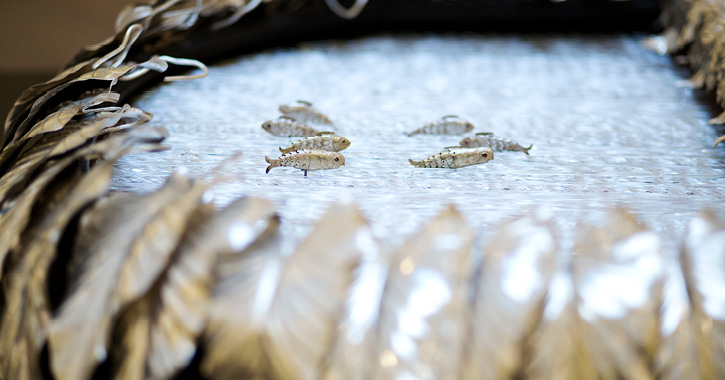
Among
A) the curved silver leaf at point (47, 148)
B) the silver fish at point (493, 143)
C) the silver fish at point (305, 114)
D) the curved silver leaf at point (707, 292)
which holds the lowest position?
the curved silver leaf at point (707, 292)

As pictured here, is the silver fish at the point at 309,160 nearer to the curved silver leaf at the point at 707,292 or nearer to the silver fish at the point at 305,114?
the silver fish at the point at 305,114

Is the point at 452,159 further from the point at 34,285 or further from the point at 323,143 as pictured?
the point at 34,285

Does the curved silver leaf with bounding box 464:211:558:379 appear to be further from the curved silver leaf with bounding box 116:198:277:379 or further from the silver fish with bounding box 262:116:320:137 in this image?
the silver fish with bounding box 262:116:320:137

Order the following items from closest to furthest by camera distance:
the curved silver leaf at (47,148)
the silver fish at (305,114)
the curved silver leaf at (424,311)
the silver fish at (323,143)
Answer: the curved silver leaf at (424,311) → the curved silver leaf at (47,148) → the silver fish at (323,143) → the silver fish at (305,114)

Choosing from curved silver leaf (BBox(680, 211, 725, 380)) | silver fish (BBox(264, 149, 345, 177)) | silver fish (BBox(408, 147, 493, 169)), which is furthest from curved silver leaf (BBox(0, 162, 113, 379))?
curved silver leaf (BBox(680, 211, 725, 380))

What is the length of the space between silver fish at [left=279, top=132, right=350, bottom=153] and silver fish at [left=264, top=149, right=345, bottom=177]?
0.03 meters

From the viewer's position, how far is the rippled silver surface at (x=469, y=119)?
1.65 ft

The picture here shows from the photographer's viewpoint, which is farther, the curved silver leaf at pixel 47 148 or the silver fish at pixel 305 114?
the silver fish at pixel 305 114

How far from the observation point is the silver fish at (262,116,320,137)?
67 centimetres

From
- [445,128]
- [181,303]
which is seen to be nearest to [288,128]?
[445,128]

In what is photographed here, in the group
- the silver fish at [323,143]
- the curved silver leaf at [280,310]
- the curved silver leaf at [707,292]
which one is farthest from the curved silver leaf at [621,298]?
the silver fish at [323,143]

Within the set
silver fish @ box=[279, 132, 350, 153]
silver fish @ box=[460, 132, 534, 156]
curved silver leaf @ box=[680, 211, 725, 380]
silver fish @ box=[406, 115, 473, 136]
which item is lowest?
curved silver leaf @ box=[680, 211, 725, 380]

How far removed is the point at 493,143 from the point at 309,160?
18cm

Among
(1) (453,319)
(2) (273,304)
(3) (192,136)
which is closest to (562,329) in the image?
(1) (453,319)
